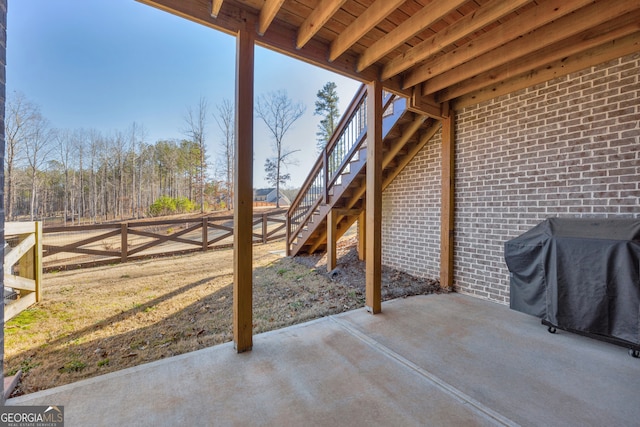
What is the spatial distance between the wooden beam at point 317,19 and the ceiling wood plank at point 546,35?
4.95 feet

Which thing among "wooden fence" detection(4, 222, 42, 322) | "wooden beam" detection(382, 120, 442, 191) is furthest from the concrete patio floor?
"wooden beam" detection(382, 120, 442, 191)

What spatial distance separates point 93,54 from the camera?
12.0m

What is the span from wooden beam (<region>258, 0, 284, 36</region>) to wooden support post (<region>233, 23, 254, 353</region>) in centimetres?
10

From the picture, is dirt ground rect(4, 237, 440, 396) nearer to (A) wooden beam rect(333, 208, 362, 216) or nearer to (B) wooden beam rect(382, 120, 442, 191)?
(A) wooden beam rect(333, 208, 362, 216)

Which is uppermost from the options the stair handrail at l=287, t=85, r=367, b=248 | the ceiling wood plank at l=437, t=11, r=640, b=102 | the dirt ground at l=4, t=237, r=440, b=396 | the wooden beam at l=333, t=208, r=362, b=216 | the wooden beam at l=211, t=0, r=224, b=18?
the ceiling wood plank at l=437, t=11, r=640, b=102

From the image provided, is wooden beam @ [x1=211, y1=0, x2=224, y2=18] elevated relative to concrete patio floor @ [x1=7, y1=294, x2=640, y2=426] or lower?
elevated

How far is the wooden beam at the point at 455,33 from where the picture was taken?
6.44 ft

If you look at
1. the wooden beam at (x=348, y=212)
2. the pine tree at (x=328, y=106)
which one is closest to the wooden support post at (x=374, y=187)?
the wooden beam at (x=348, y=212)

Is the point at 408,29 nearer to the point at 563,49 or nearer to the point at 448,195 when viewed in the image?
the point at 563,49

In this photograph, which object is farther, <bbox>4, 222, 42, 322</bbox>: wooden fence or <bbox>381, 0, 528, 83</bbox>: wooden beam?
<bbox>4, 222, 42, 322</bbox>: wooden fence

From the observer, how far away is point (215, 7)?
76.5 inches

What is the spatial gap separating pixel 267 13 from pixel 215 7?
1.31ft

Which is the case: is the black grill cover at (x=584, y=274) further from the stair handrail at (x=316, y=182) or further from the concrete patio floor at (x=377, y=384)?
the stair handrail at (x=316, y=182)

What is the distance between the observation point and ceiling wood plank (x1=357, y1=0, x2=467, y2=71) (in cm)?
195
